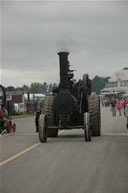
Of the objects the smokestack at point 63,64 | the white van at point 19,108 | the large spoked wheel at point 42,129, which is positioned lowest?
the large spoked wheel at point 42,129

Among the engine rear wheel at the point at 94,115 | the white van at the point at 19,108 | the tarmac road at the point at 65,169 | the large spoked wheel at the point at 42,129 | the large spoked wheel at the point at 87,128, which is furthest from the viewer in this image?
the white van at the point at 19,108

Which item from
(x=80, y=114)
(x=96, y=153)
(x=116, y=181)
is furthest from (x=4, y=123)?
(x=116, y=181)

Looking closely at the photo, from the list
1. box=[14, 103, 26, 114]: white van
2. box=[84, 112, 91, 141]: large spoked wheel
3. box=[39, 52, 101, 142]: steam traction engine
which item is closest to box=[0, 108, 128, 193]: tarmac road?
box=[84, 112, 91, 141]: large spoked wheel

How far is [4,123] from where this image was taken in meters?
19.4

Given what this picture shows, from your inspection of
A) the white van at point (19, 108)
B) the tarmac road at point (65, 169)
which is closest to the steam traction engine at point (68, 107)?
the tarmac road at point (65, 169)

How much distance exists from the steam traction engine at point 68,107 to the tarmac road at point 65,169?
7.17 feet

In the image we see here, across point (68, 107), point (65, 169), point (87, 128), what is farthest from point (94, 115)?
point (65, 169)

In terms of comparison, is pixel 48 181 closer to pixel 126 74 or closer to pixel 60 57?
pixel 60 57

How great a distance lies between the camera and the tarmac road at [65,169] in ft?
22.7

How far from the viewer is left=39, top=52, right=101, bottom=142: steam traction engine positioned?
15.0 meters

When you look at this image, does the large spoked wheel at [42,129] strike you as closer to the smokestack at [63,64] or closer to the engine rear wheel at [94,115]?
the smokestack at [63,64]

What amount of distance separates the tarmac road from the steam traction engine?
2.19 meters

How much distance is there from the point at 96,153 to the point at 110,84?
589 ft

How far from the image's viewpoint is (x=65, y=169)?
8.63 m
